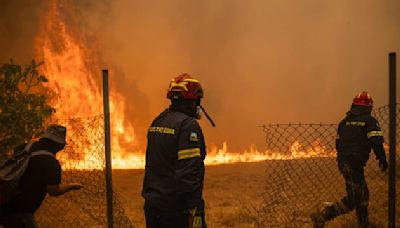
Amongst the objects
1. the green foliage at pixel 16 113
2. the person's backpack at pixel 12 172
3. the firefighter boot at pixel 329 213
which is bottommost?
the firefighter boot at pixel 329 213

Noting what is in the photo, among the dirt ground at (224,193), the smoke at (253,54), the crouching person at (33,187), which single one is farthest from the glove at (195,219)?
the smoke at (253,54)

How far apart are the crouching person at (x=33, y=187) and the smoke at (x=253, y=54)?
62.0 feet

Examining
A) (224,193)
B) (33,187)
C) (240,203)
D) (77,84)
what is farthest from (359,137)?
(77,84)

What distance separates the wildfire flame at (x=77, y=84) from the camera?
744 inches

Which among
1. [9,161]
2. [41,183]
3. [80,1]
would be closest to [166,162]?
[41,183]

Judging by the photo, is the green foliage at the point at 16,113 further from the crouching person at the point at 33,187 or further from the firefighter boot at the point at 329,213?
the firefighter boot at the point at 329,213

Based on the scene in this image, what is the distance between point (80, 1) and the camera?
2253cm

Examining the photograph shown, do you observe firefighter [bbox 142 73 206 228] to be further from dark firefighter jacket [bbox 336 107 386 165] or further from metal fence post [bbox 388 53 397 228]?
dark firefighter jacket [bbox 336 107 386 165]

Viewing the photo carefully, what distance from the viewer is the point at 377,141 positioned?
6.14 metres

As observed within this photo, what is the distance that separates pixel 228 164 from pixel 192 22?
1173 cm

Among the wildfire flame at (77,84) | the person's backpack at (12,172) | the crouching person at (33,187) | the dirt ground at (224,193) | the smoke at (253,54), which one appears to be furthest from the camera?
the smoke at (253,54)

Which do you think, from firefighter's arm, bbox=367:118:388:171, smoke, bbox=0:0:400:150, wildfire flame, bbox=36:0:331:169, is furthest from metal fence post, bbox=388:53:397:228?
smoke, bbox=0:0:400:150

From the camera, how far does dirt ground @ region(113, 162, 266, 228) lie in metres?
8.08

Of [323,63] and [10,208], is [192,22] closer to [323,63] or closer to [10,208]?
[323,63]
